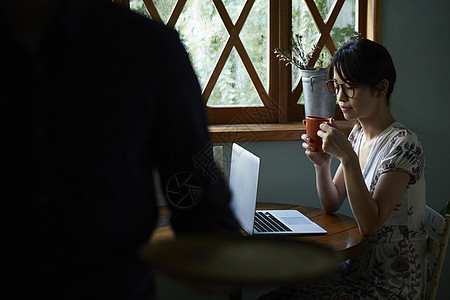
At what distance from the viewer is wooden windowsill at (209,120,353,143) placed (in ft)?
8.10

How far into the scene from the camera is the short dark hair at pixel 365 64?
1920 millimetres

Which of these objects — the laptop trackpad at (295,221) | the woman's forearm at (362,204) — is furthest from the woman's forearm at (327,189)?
the woman's forearm at (362,204)

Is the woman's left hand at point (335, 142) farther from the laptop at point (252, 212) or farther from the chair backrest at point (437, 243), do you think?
the chair backrest at point (437, 243)

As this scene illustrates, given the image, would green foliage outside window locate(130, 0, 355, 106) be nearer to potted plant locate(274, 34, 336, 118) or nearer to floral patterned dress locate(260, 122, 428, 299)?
potted plant locate(274, 34, 336, 118)

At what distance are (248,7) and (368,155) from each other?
3.21ft

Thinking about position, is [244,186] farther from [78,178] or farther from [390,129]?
[78,178]

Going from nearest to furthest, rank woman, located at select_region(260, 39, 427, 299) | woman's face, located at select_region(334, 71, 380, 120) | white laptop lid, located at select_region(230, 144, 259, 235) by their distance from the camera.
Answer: white laptop lid, located at select_region(230, 144, 259, 235) → woman, located at select_region(260, 39, 427, 299) → woman's face, located at select_region(334, 71, 380, 120)

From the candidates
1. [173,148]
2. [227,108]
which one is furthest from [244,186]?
[173,148]

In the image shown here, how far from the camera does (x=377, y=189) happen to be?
6.02ft

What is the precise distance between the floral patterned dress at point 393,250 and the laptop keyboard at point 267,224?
0.23 meters

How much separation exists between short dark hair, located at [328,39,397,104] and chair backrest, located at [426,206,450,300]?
0.50 meters

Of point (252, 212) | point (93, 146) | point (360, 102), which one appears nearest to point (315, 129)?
point (360, 102)

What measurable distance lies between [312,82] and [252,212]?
3.15ft

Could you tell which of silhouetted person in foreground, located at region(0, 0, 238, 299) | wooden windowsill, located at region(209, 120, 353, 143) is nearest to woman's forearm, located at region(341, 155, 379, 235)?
wooden windowsill, located at region(209, 120, 353, 143)
